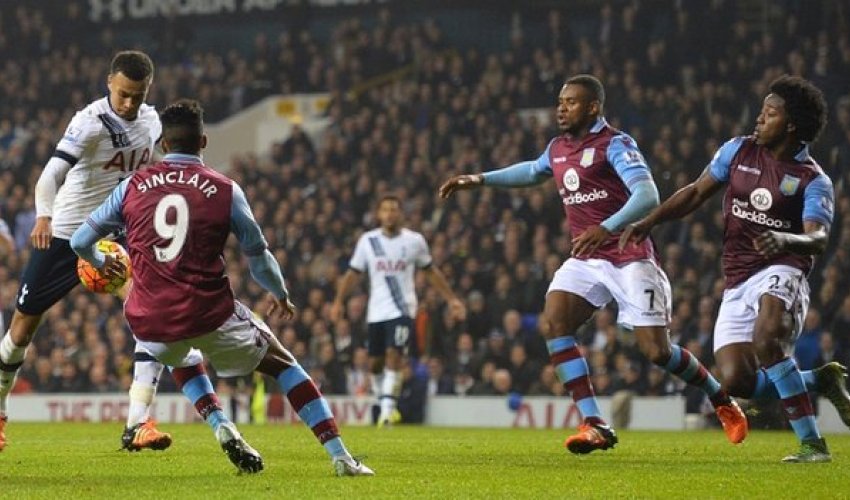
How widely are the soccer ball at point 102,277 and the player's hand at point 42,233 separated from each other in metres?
0.29

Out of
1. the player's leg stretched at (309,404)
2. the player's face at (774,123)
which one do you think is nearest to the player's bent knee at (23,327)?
the player's leg stretched at (309,404)

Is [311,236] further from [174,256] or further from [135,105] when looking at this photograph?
[174,256]

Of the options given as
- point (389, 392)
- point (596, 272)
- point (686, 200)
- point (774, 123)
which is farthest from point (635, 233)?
point (389, 392)

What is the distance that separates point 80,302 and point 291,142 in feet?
14.1

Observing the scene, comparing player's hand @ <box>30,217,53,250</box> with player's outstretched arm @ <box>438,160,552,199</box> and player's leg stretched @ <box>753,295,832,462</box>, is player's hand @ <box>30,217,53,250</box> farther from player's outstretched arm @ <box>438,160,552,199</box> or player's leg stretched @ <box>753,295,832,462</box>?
player's leg stretched @ <box>753,295,832,462</box>

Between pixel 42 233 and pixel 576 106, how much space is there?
3.64 meters

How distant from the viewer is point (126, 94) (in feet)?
35.4

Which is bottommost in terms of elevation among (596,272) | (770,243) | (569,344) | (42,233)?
(569,344)

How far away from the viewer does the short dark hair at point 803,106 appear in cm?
986

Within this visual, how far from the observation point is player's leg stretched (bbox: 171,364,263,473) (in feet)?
27.8

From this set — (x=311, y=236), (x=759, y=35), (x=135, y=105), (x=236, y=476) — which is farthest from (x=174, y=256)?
(x=759, y=35)

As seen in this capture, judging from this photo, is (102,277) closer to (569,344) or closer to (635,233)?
(569,344)

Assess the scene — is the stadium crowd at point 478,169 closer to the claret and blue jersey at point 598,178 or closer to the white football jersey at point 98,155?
the claret and blue jersey at point 598,178

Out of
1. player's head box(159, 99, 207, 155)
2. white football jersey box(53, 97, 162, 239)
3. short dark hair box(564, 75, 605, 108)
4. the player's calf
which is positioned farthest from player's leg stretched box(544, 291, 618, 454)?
player's head box(159, 99, 207, 155)
